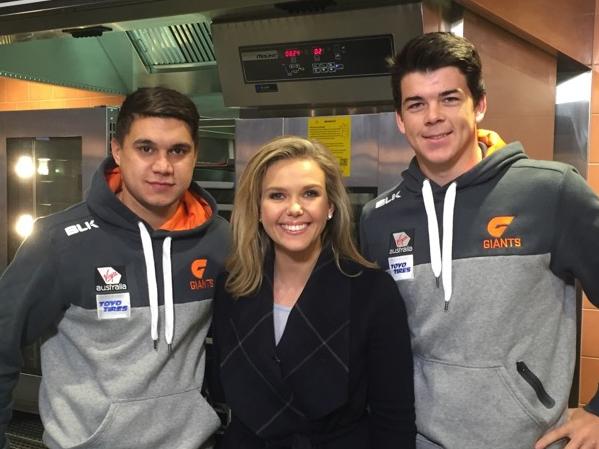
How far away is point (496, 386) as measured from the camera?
1.32 m

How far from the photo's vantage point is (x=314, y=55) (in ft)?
6.31

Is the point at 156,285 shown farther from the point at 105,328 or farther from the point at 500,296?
the point at 500,296

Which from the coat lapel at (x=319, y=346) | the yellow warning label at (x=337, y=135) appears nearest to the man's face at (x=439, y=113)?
the coat lapel at (x=319, y=346)

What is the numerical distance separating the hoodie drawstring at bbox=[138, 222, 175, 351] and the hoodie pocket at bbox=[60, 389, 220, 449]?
0.46ft

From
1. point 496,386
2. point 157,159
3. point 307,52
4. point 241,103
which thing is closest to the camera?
point 496,386

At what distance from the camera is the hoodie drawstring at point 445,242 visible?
1.38 m

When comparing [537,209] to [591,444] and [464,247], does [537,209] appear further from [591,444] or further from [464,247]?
[591,444]

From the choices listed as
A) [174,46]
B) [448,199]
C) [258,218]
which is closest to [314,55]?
[258,218]

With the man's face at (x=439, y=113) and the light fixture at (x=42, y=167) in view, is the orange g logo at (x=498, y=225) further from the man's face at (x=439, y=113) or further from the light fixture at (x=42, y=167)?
the light fixture at (x=42, y=167)

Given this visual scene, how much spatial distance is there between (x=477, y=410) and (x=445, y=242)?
0.37 m

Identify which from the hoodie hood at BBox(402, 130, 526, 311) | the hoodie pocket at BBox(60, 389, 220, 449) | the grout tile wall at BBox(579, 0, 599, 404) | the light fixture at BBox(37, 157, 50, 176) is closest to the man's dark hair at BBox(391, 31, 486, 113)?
the hoodie hood at BBox(402, 130, 526, 311)

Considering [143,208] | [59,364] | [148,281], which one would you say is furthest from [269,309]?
[59,364]

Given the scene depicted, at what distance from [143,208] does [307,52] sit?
28.8 inches

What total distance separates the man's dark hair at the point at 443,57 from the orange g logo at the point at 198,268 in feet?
2.28
